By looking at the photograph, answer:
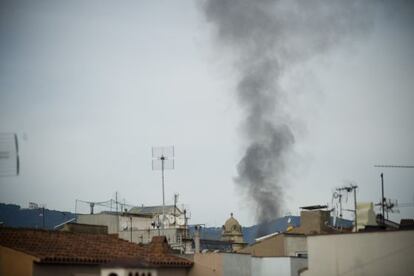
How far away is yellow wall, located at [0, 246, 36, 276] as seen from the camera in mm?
39469

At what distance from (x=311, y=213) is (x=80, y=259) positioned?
35.9 meters

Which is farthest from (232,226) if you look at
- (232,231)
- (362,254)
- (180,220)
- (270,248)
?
(362,254)

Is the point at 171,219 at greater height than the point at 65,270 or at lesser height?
lesser

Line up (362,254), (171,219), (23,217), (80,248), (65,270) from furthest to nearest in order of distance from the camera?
(23,217), (171,219), (362,254), (80,248), (65,270)

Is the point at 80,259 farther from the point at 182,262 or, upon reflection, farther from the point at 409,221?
the point at 409,221

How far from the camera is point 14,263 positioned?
39781 millimetres

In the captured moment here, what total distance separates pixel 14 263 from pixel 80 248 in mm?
5658

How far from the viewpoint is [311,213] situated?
73.2 m

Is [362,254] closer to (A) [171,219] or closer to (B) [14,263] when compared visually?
(B) [14,263]

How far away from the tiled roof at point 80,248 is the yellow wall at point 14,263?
350mm

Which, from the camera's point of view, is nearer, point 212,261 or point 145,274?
point 145,274

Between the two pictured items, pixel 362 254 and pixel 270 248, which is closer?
pixel 362 254

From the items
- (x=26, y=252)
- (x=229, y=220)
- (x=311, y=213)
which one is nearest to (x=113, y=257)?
(x=26, y=252)

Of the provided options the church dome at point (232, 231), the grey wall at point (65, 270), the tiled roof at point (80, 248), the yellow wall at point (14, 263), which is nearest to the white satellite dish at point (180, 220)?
the church dome at point (232, 231)
